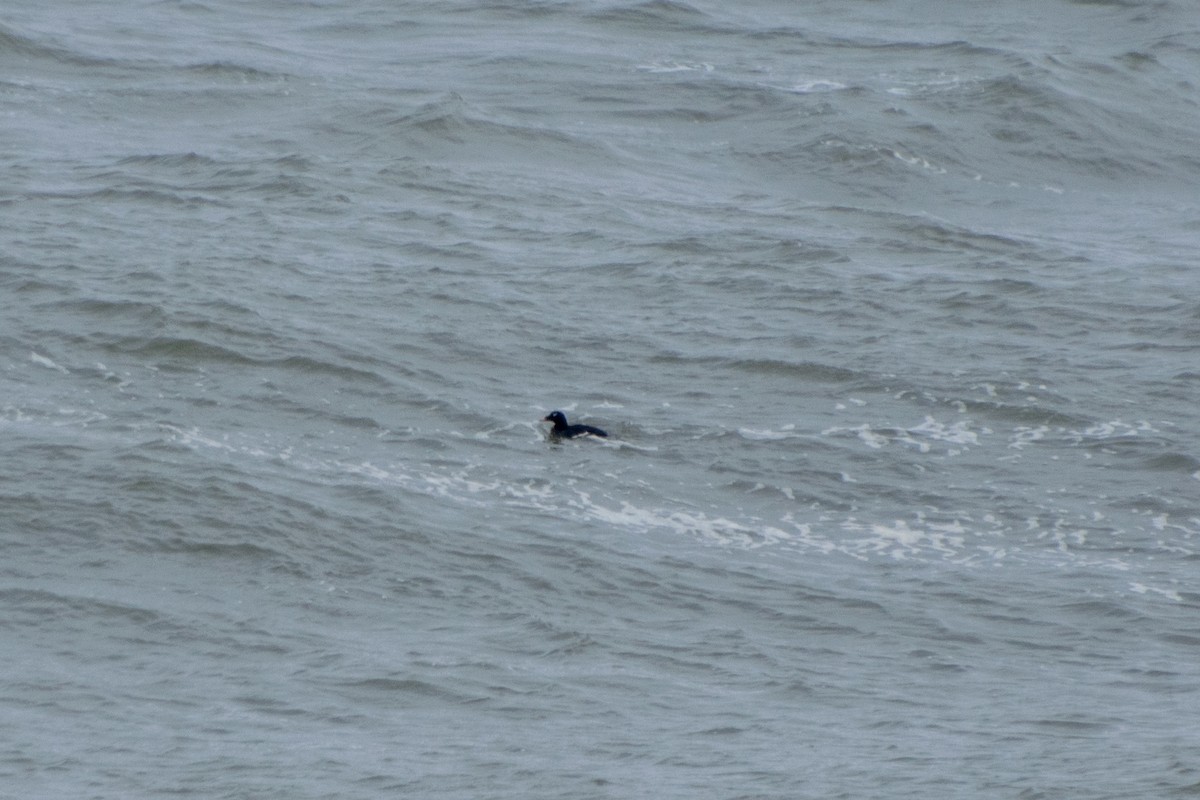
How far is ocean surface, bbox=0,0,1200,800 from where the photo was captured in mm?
9242

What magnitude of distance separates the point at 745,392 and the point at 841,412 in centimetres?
75

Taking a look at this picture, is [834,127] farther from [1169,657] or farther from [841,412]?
[1169,657]

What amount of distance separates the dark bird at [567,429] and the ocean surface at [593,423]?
0.25 ft

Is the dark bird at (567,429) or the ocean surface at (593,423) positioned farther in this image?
the dark bird at (567,429)

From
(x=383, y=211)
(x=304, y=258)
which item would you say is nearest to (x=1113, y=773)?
(x=304, y=258)

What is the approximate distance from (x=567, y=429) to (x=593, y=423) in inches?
22.6

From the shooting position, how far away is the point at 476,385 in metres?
15.0

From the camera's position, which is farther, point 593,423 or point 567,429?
point 593,423

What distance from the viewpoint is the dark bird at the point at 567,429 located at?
44.7ft

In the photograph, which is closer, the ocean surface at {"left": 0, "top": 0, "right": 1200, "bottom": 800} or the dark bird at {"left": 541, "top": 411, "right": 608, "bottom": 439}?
the ocean surface at {"left": 0, "top": 0, "right": 1200, "bottom": 800}

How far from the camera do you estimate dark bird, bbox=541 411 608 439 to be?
13625 millimetres

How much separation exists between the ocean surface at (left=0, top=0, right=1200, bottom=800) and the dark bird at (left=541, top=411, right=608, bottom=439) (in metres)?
0.08

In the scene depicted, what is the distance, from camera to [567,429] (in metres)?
13.7

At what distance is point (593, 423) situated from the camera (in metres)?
14.2
